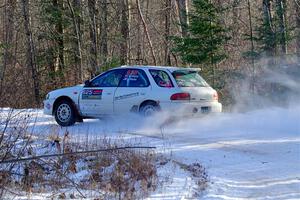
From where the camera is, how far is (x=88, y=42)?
30.4 m

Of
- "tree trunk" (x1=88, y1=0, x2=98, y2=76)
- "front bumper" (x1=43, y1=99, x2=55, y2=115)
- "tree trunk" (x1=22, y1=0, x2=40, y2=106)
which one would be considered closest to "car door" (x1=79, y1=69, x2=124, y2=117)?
"front bumper" (x1=43, y1=99, x2=55, y2=115)

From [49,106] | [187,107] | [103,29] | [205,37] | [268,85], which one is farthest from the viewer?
[103,29]

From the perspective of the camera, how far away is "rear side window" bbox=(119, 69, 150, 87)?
13.6 metres

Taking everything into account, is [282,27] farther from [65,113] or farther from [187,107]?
[65,113]

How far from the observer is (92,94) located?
14.4 meters

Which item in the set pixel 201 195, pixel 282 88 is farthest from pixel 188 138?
pixel 282 88

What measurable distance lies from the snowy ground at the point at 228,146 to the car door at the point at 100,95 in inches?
15.5

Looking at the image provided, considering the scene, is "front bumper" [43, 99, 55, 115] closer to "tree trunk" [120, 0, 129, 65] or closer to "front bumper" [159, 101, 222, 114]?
"front bumper" [159, 101, 222, 114]

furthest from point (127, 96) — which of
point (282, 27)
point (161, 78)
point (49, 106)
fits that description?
point (282, 27)

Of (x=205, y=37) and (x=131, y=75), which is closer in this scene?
(x=131, y=75)

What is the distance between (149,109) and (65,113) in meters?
2.61

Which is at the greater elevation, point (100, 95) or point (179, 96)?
point (100, 95)

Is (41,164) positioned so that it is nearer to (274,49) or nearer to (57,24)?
(274,49)

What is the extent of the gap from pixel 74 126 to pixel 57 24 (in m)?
16.5
